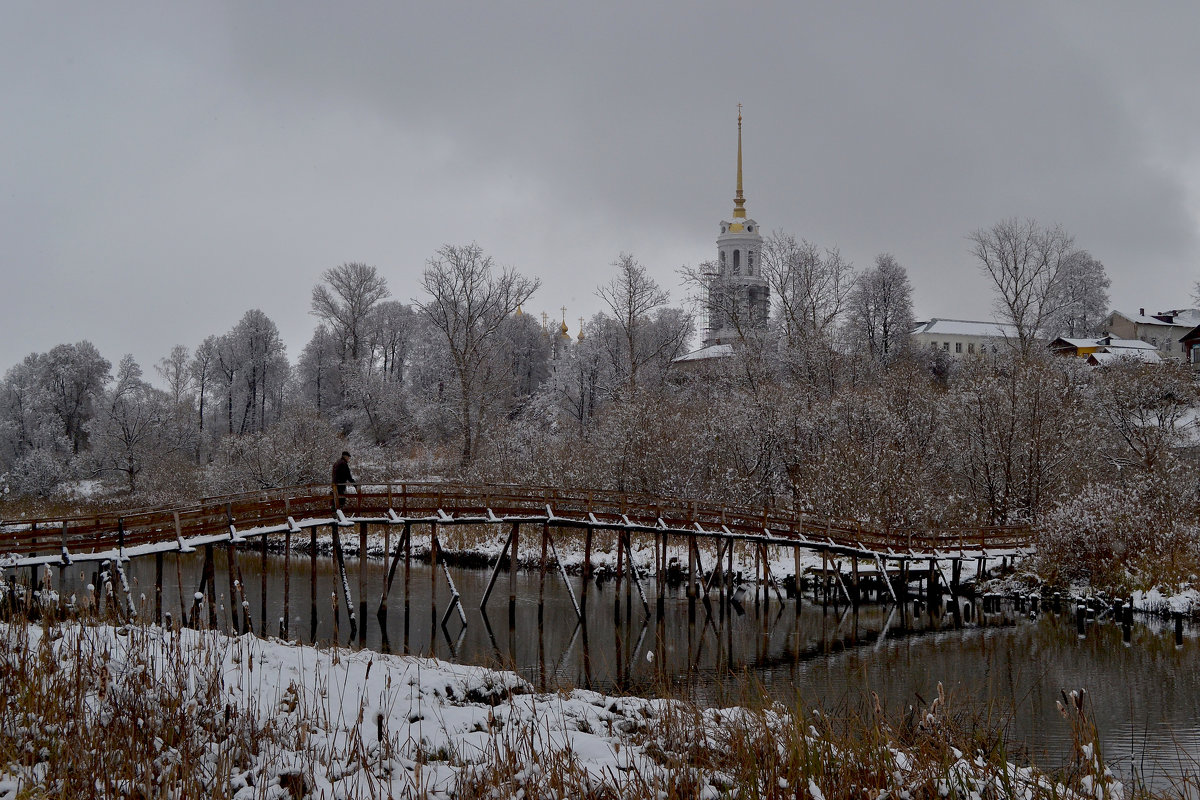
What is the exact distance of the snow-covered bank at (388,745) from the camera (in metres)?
6.64

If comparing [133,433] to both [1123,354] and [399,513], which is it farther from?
[1123,354]

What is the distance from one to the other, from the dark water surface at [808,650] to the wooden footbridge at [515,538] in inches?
31.9

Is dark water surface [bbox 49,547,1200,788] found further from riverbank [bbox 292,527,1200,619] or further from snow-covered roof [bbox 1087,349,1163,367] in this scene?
snow-covered roof [bbox 1087,349,1163,367]

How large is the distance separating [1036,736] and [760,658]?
25.8ft

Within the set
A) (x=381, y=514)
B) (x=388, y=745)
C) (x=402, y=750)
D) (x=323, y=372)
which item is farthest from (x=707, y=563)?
(x=323, y=372)

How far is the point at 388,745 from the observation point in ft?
25.5

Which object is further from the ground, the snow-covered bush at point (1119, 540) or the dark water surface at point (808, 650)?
the snow-covered bush at point (1119, 540)

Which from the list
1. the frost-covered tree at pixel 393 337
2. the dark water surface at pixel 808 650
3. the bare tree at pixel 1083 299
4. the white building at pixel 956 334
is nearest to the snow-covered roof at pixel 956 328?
the white building at pixel 956 334

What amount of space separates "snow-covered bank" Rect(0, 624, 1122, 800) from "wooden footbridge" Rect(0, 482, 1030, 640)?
10.5 ft

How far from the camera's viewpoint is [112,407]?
59.1 metres

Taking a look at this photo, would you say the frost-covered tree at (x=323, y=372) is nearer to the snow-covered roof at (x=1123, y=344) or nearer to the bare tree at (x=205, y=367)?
the bare tree at (x=205, y=367)

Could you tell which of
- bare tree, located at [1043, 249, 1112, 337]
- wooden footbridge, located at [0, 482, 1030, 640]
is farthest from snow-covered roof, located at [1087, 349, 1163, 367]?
wooden footbridge, located at [0, 482, 1030, 640]

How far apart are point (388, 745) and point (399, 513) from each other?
1591 centimetres

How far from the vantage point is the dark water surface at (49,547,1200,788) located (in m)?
14.6
